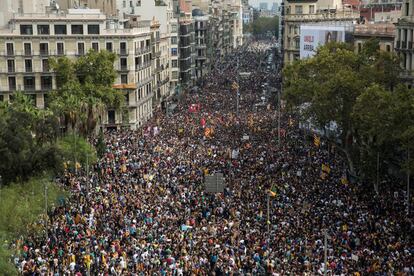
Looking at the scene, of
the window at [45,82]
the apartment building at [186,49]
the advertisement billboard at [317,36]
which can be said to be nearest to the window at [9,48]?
the window at [45,82]

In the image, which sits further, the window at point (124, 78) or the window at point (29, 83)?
the window at point (124, 78)

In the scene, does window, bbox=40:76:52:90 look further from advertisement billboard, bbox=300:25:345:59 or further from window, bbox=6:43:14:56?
advertisement billboard, bbox=300:25:345:59

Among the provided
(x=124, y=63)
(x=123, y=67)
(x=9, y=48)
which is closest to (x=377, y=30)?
(x=124, y=63)

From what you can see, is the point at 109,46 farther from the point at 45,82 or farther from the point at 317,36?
the point at 317,36

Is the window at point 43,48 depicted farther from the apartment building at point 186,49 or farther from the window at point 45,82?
the apartment building at point 186,49

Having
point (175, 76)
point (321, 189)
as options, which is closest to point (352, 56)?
point (321, 189)

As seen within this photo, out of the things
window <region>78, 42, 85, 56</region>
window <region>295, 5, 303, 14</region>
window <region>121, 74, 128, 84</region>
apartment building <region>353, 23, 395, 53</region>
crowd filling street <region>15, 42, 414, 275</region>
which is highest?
window <region>295, 5, 303, 14</region>

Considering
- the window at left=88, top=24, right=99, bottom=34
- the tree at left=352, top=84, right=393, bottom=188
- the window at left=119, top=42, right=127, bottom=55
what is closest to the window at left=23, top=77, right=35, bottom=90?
the window at left=88, top=24, right=99, bottom=34
